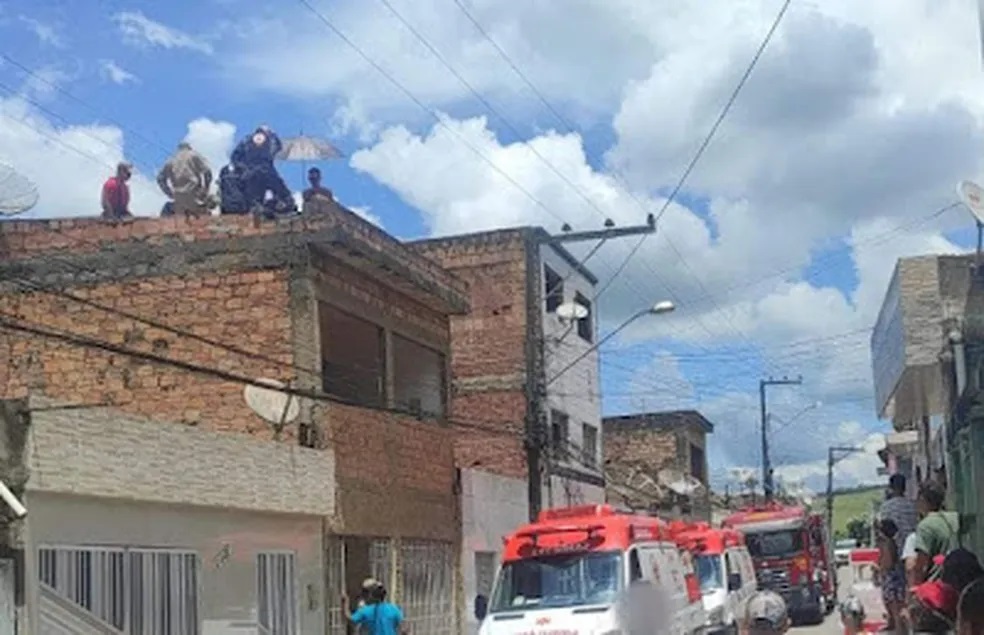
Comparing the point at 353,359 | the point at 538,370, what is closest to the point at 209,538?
the point at 353,359

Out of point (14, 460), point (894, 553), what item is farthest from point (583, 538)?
point (14, 460)

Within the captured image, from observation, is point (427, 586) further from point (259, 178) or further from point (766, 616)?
point (766, 616)

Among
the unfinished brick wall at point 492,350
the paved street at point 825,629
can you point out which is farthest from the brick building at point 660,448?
the unfinished brick wall at point 492,350

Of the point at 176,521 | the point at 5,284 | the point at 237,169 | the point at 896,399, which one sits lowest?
the point at 176,521

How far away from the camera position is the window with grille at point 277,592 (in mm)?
16250

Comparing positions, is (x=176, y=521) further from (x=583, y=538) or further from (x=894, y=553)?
(x=894, y=553)

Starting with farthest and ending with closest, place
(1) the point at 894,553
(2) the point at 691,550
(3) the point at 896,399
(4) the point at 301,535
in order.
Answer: (2) the point at 691,550 < (3) the point at 896,399 < (4) the point at 301,535 < (1) the point at 894,553

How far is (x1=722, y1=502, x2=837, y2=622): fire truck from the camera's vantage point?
115 ft

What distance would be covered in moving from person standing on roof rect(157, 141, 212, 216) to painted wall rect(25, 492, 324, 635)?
5.47 metres

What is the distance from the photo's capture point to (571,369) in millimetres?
34781

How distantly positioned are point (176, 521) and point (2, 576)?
3.08 m

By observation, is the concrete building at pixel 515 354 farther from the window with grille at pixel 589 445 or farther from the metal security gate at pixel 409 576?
the metal security gate at pixel 409 576

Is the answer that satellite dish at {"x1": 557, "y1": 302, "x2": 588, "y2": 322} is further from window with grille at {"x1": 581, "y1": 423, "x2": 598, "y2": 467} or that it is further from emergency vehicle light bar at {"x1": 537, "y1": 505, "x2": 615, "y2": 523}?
emergency vehicle light bar at {"x1": 537, "y1": 505, "x2": 615, "y2": 523}

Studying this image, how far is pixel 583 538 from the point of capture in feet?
52.2
